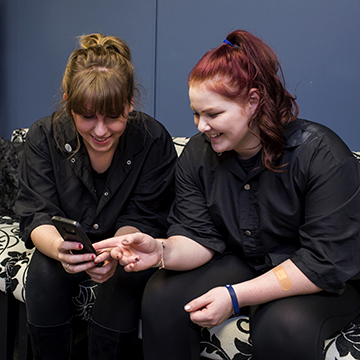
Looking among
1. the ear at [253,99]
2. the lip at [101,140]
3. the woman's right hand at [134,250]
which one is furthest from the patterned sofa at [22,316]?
the ear at [253,99]

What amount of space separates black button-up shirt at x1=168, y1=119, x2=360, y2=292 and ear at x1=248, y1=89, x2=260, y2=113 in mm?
128

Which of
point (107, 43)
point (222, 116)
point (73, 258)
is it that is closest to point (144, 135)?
point (107, 43)

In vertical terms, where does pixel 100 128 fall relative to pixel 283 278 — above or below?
above

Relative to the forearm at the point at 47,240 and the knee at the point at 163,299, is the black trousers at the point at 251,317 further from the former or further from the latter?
the forearm at the point at 47,240

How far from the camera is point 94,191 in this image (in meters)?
1.32

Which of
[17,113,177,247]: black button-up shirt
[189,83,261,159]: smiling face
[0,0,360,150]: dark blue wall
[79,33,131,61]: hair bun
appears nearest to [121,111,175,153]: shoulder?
[17,113,177,247]: black button-up shirt

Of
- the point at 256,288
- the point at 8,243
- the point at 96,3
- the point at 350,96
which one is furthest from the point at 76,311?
the point at 96,3

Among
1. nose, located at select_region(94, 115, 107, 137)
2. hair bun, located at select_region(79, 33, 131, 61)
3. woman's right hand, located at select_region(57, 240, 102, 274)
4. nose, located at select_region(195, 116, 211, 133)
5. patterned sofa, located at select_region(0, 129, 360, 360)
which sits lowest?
patterned sofa, located at select_region(0, 129, 360, 360)

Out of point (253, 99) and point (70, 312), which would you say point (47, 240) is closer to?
point (70, 312)

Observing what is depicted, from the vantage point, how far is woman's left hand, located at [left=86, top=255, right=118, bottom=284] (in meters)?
1.06

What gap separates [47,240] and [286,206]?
2.48 ft

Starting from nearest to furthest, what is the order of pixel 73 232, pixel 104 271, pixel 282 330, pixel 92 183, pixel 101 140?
pixel 282 330 < pixel 73 232 < pixel 104 271 < pixel 101 140 < pixel 92 183

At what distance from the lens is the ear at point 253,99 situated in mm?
1003

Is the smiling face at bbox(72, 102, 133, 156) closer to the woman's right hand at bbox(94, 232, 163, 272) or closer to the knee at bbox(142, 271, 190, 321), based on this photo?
the woman's right hand at bbox(94, 232, 163, 272)
